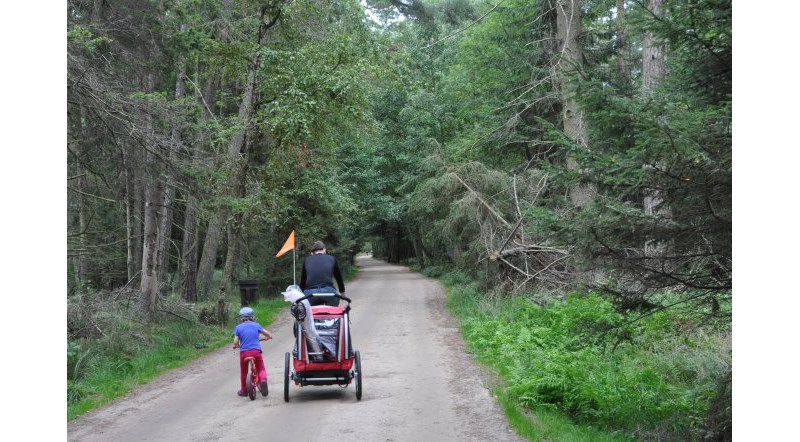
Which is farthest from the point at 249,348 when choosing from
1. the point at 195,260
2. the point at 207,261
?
the point at 207,261

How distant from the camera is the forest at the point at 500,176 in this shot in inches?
242

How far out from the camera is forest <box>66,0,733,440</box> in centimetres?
614

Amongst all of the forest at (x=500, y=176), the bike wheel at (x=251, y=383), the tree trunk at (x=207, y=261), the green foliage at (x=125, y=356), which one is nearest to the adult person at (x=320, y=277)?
the bike wheel at (x=251, y=383)

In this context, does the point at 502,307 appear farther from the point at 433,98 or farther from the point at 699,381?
the point at 433,98

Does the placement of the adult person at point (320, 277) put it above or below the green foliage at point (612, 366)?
above

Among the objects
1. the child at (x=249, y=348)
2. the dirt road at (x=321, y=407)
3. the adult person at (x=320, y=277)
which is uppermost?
the adult person at (x=320, y=277)

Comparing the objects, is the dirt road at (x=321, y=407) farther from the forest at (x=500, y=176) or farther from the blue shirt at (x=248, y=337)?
the forest at (x=500, y=176)

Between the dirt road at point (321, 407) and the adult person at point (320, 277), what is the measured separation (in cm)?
138

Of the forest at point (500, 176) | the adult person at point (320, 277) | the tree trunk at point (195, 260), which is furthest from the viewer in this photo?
the tree trunk at point (195, 260)

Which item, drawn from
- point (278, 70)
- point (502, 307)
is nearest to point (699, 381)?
point (502, 307)

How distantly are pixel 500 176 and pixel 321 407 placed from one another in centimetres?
1452

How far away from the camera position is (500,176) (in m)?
22.2

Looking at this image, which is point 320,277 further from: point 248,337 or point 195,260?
point 195,260

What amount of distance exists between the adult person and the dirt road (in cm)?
138
